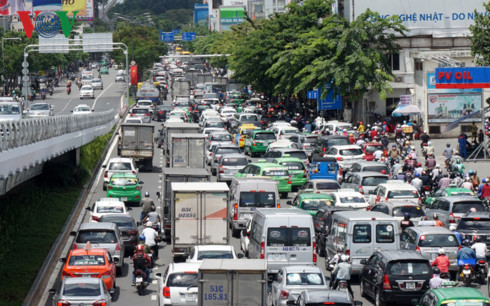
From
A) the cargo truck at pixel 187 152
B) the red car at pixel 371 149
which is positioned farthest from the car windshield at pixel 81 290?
the red car at pixel 371 149

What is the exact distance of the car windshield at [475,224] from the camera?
30.2 m

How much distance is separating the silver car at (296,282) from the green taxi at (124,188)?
63.0 feet

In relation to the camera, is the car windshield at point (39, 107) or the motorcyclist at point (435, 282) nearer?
the motorcyclist at point (435, 282)

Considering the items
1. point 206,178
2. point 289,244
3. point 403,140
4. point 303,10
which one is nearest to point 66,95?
point 303,10

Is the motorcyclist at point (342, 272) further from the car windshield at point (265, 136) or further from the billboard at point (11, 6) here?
the billboard at point (11, 6)

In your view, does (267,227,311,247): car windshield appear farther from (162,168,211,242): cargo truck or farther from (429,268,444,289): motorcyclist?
(162,168,211,242): cargo truck

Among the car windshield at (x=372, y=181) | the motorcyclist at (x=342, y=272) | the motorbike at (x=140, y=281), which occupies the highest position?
the car windshield at (x=372, y=181)

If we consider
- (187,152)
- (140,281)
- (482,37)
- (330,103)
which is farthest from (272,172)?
(330,103)

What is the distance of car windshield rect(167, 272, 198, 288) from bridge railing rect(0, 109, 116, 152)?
690cm

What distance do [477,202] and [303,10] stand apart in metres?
49.9

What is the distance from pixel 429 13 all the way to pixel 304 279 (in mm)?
54682

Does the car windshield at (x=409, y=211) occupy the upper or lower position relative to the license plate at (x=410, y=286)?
upper

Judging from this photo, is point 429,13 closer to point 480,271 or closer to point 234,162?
point 234,162

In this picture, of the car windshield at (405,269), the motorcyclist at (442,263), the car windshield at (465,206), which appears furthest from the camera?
the car windshield at (465,206)
